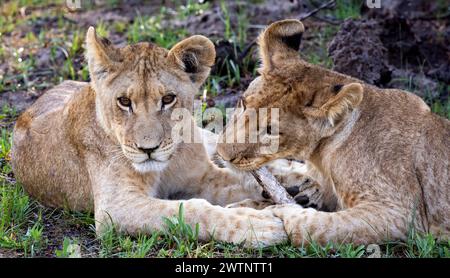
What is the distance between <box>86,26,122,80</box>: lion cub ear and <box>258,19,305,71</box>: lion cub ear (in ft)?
2.73

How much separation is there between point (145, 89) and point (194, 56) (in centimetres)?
42

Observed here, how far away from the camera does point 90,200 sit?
525cm

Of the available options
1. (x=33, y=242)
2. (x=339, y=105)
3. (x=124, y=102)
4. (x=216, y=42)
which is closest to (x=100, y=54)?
(x=124, y=102)

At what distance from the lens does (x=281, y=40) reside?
504cm

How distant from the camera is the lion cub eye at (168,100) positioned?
4.80 meters

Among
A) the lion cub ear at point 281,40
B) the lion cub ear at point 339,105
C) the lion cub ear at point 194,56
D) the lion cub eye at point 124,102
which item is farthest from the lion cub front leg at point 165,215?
the lion cub ear at point 281,40

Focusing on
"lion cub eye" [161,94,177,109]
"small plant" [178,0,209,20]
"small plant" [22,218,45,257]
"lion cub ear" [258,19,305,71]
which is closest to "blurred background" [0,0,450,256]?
"small plant" [178,0,209,20]

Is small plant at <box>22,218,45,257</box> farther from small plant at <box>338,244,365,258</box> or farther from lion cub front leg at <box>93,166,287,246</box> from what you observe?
small plant at <box>338,244,365,258</box>

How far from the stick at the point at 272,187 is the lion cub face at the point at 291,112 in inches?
9.7

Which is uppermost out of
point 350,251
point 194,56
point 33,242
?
point 194,56

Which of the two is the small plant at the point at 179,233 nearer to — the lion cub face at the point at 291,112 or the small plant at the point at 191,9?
the lion cub face at the point at 291,112

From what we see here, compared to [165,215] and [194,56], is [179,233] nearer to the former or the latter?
[165,215]

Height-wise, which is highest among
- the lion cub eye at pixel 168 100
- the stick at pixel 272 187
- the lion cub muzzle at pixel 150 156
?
the lion cub eye at pixel 168 100

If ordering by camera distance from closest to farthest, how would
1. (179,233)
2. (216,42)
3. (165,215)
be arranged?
(179,233) < (165,215) < (216,42)
